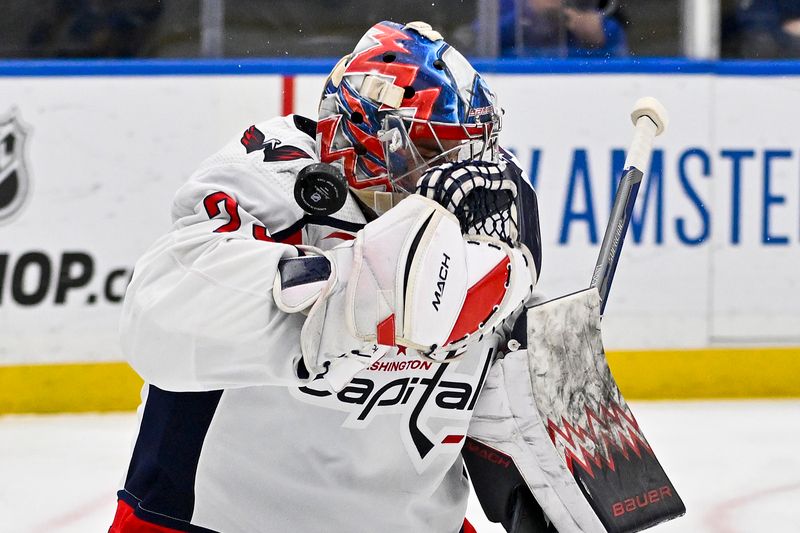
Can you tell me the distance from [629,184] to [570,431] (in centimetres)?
34

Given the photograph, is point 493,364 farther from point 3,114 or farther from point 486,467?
point 3,114

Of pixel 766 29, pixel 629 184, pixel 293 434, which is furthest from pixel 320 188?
pixel 766 29

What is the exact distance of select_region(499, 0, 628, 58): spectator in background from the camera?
375 cm

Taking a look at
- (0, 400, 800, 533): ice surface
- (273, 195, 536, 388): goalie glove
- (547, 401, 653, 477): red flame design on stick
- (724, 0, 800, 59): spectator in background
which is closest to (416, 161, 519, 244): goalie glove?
(273, 195, 536, 388): goalie glove

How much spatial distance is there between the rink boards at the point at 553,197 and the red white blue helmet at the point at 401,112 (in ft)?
7.47

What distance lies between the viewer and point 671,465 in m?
3.08

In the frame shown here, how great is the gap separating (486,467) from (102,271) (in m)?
2.29

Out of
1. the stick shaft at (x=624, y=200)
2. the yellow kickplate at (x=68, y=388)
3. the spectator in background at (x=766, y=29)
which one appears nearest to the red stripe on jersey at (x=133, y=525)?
the stick shaft at (x=624, y=200)

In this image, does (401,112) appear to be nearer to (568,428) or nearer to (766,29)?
(568,428)

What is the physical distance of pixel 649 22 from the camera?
3826mm

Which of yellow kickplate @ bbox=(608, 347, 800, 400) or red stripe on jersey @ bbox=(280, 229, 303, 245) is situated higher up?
red stripe on jersey @ bbox=(280, 229, 303, 245)

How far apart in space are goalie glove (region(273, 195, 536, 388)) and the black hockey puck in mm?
71

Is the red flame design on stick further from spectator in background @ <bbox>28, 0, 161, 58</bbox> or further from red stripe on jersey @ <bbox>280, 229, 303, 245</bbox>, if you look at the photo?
spectator in background @ <bbox>28, 0, 161, 58</bbox>

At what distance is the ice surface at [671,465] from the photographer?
8.74ft
